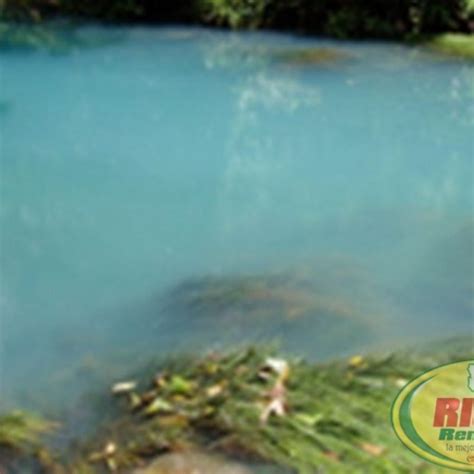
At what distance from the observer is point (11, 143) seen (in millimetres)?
6105

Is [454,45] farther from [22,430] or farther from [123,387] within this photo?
[22,430]

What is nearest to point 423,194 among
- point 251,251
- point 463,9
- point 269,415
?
point 251,251

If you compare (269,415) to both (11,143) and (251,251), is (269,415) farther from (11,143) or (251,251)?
(11,143)

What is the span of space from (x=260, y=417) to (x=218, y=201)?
2674 mm

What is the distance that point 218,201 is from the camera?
198 inches

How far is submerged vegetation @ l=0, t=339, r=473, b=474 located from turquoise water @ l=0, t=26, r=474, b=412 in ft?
1.09

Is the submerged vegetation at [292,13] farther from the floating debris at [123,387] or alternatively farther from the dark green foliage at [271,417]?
the floating debris at [123,387]

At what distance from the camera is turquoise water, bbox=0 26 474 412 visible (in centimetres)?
353

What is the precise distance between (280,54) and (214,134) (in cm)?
307

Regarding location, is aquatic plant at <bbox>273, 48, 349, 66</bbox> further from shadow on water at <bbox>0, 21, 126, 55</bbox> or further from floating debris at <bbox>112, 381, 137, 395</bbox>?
Result: floating debris at <bbox>112, 381, 137, 395</bbox>

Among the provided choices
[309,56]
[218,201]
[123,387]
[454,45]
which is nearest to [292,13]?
[309,56]

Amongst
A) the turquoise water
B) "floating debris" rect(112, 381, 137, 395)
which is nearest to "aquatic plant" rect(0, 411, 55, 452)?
the turquoise water

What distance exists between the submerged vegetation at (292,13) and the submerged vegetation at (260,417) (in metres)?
7.71

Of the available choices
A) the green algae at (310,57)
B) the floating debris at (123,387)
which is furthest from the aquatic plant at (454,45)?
the floating debris at (123,387)
